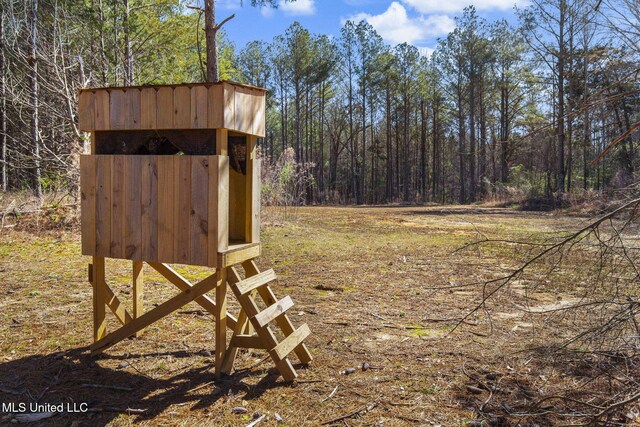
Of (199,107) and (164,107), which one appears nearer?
(199,107)

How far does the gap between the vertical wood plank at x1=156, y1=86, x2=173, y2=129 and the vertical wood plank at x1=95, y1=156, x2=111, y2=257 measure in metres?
0.56

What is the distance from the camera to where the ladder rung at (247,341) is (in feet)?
11.3

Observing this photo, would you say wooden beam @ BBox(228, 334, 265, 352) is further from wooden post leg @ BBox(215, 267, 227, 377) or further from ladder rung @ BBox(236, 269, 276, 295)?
ladder rung @ BBox(236, 269, 276, 295)

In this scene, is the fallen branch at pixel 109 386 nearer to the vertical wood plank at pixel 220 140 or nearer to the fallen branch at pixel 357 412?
the fallen branch at pixel 357 412

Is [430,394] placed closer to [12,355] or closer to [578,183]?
[12,355]

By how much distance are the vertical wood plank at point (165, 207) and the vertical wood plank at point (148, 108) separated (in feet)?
0.88

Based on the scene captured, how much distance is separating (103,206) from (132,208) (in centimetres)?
28

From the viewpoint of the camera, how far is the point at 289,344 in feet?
11.4

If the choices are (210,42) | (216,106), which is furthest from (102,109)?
(210,42)

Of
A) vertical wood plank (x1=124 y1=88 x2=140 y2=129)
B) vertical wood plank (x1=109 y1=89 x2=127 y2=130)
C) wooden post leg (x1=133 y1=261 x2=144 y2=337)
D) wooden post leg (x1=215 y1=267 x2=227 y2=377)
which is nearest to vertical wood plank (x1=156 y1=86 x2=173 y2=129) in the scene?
vertical wood plank (x1=124 y1=88 x2=140 y2=129)

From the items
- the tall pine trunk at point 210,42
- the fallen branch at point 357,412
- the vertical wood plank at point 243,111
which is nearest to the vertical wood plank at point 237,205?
the vertical wood plank at point 243,111

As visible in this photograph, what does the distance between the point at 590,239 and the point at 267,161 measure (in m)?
11.4

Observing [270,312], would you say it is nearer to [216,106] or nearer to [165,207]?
[165,207]

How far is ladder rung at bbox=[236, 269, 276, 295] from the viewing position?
338cm
